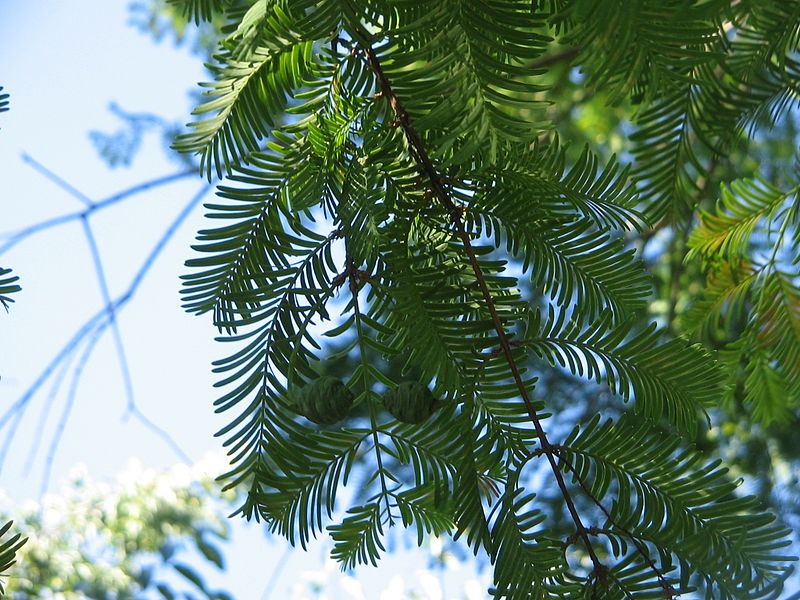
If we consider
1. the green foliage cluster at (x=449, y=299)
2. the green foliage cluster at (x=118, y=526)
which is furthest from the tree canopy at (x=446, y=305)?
the green foliage cluster at (x=118, y=526)

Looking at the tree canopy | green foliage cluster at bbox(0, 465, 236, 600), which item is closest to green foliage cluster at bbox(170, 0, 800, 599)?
the tree canopy

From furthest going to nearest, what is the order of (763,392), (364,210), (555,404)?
(555,404)
(763,392)
(364,210)

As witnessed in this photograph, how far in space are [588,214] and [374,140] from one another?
0.34 ft

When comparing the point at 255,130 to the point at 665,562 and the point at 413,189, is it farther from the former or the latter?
the point at 665,562

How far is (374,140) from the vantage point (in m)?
0.33

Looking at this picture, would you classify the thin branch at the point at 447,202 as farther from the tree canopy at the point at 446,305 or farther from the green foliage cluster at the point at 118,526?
the green foliage cluster at the point at 118,526

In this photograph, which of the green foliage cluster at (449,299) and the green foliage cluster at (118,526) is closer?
the green foliage cluster at (449,299)

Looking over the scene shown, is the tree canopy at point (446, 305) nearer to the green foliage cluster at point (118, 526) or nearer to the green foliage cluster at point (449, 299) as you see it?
the green foliage cluster at point (449, 299)

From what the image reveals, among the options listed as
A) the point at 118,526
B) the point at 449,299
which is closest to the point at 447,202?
the point at 449,299

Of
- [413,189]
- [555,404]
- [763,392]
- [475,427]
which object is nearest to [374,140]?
[413,189]

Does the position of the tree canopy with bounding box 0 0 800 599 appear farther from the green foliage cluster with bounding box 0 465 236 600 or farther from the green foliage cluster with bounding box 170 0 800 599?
the green foliage cluster with bounding box 0 465 236 600

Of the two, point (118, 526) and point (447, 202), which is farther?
point (118, 526)

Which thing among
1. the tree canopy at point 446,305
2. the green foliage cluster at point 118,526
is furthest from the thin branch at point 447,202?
the green foliage cluster at point 118,526

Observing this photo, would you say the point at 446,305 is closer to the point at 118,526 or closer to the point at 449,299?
the point at 449,299
